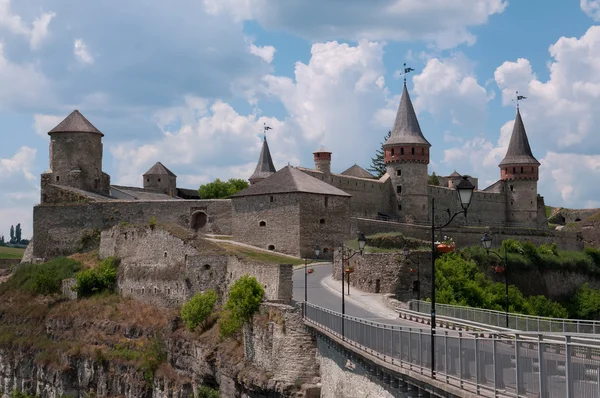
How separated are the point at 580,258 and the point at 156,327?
114 feet

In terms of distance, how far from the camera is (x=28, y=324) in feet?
177

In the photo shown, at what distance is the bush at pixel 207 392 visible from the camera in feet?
124

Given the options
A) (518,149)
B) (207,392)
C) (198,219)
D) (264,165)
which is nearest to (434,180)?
(518,149)

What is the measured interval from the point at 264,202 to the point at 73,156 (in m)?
15.4

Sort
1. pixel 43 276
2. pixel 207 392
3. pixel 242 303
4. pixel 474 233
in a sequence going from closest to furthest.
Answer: pixel 242 303, pixel 207 392, pixel 43 276, pixel 474 233

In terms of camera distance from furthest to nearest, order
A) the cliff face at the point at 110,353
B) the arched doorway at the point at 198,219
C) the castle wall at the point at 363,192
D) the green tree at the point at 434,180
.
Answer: the green tree at the point at 434,180, the castle wall at the point at 363,192, the arched doorway at the point at 198,219, the cliff face at the point at 110,353

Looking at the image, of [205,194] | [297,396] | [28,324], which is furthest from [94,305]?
[205,194]

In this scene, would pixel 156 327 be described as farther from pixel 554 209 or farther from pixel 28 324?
pixel 554 209

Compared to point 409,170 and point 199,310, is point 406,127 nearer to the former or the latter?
point 409,170

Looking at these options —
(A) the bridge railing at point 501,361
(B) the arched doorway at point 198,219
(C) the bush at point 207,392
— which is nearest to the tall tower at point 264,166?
(B) the arched doorway at point 198,219

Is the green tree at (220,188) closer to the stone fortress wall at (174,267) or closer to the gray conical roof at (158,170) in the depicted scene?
the gray conical roof at (158,170)

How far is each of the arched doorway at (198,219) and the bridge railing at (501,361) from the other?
40.1 metres

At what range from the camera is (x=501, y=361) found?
16.5 m

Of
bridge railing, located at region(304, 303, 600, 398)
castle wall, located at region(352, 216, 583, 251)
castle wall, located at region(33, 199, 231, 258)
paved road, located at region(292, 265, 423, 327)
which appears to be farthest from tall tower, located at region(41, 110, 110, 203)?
bridge railing, located at region(304, 303, 600, 398)
